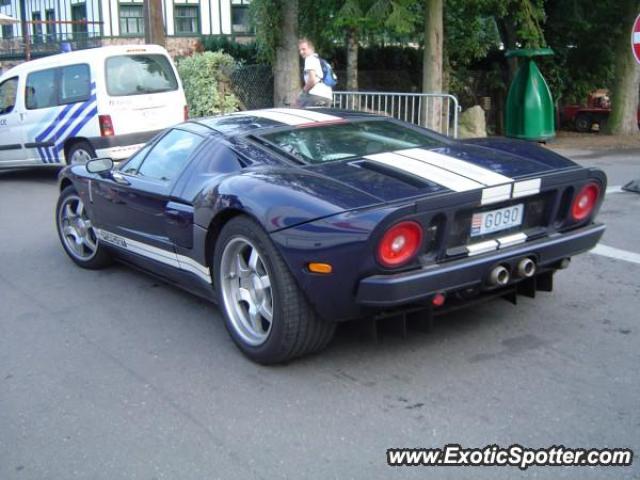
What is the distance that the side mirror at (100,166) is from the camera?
18.7ft

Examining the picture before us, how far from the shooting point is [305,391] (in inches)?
150

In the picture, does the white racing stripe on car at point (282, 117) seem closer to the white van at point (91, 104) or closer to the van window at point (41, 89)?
the white van at point (91, 104)

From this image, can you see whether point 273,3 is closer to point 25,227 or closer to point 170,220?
point 25,227

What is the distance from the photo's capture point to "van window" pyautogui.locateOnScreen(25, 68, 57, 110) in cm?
1122

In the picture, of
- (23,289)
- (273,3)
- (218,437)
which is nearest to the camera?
(218,437)

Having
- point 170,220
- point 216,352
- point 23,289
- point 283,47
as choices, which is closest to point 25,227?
point 23,289

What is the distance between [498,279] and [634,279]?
2.15m

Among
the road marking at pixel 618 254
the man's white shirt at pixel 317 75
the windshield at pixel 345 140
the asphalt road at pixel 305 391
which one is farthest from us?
the man's white shirt at pixel 317 75

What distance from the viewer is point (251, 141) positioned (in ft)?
15.2

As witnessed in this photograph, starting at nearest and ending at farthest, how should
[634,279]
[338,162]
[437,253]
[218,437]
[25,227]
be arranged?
[218,437]
[437,253]
[338,162]
[634,279]
[25,227]

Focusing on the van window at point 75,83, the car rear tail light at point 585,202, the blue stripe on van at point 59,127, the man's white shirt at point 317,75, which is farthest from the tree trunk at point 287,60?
the car rear tail light at point 585,202

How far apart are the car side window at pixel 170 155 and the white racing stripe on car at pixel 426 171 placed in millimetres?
1316

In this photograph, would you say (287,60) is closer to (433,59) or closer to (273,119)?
(433,59)

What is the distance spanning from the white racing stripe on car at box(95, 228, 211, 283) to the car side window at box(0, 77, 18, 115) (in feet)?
22.9
